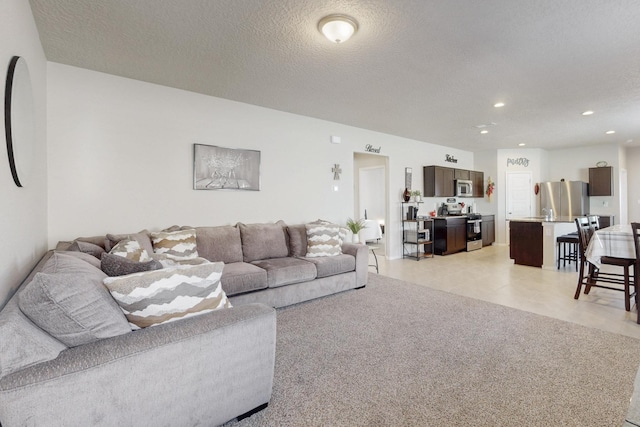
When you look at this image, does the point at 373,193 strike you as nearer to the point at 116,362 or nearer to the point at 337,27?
the point at 337,27

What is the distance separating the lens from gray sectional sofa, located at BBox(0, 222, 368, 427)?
107 centimetres

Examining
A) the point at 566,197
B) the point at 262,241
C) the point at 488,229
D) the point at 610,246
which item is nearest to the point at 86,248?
the point at 262,241

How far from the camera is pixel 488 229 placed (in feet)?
25.9

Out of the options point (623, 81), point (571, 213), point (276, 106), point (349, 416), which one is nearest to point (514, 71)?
point (623, 81)

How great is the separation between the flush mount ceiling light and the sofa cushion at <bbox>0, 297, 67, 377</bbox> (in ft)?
8.08

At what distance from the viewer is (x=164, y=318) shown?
56.8 inches

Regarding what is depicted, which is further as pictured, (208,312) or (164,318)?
(208,312)

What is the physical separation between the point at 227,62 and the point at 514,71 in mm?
2963

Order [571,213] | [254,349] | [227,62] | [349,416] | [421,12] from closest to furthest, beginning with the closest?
[254,349]
[349,416]
[421,12]
[227,62]
[571,213]

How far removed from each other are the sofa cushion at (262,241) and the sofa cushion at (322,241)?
0.35 metres

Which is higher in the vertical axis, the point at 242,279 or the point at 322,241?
the point at 322,241

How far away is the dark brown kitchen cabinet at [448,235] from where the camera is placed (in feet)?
21.6

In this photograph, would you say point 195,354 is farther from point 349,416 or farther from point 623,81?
point 623,81

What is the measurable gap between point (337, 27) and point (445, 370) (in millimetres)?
2629
